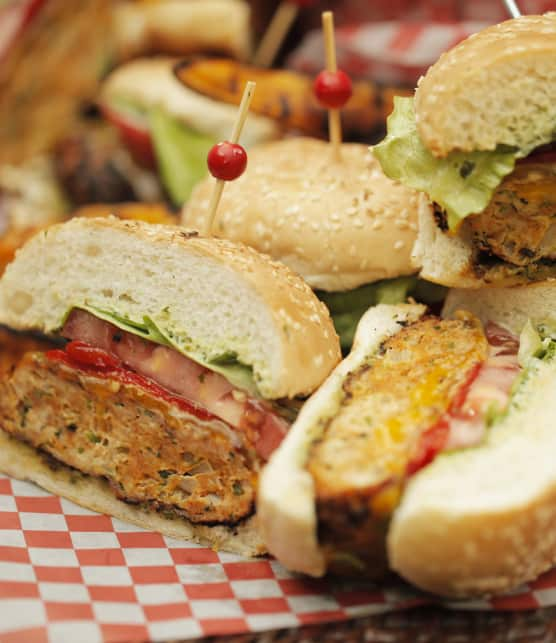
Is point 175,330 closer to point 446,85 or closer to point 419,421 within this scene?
point 419,421

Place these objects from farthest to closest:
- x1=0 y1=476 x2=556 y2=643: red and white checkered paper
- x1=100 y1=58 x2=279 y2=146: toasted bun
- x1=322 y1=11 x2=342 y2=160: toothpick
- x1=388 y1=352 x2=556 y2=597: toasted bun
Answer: x1=100 y1=58 x2=279 y2=146: toasted bun
x1=322 y1=11 x2=342 y2=160: toothpick
x1=0 y1=476 x2=556 y2=643: red and white checkered paper
x1=388 y1=352 x2=556 y2=597: toasted bun

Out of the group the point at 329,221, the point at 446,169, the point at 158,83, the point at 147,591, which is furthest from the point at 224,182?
the point at 158,83

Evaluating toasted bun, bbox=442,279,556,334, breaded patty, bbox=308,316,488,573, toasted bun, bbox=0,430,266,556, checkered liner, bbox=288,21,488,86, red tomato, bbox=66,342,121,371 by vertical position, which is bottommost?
toasted bun, bbox=0,430,266,556

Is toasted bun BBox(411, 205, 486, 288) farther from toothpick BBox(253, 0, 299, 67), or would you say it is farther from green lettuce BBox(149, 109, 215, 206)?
toothpick BBox(253, 0, 299, 67)

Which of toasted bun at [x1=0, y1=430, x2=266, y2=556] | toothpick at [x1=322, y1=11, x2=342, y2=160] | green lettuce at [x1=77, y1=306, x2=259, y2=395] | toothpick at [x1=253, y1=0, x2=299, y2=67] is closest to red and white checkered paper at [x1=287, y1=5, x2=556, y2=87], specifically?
toothpick at [x1=253, y1=0, x2=299, y2=67]

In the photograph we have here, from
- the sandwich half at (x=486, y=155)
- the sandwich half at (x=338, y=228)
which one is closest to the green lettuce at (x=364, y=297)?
the sandwich half at (x=338, y=228)

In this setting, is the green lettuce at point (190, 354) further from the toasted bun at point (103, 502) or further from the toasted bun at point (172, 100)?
the toasted bun at point (172, 100)
